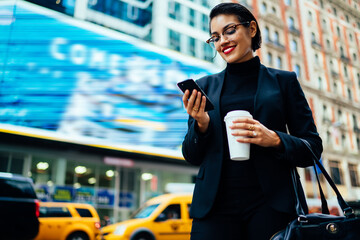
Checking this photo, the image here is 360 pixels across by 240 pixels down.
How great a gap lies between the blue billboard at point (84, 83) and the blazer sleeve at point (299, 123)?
49.4 feet

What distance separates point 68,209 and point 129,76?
354 inches

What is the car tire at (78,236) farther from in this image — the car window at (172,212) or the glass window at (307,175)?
the glass window at (307,175)

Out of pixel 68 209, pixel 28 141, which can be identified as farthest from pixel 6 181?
pixel 28 141

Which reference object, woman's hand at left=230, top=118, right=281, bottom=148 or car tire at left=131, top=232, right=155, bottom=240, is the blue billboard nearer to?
car tire at left=131, top=232, right=155, bottom=240

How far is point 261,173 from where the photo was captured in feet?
4.65

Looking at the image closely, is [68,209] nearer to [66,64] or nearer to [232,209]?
[66,64]

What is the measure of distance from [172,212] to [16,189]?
4193 millimetres

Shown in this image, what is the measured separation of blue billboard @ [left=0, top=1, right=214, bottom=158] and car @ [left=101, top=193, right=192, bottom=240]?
781 cm

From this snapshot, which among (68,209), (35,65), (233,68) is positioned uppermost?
(35,65)

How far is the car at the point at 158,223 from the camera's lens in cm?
886

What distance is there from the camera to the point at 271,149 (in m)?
1.47

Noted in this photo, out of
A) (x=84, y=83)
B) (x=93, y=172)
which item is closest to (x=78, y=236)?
(x=93, y=172)

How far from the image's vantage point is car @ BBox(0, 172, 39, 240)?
802 cm

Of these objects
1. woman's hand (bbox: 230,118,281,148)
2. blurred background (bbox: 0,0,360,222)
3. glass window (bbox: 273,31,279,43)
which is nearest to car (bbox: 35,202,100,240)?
blurred background (bbox: 0,0,360,222)
